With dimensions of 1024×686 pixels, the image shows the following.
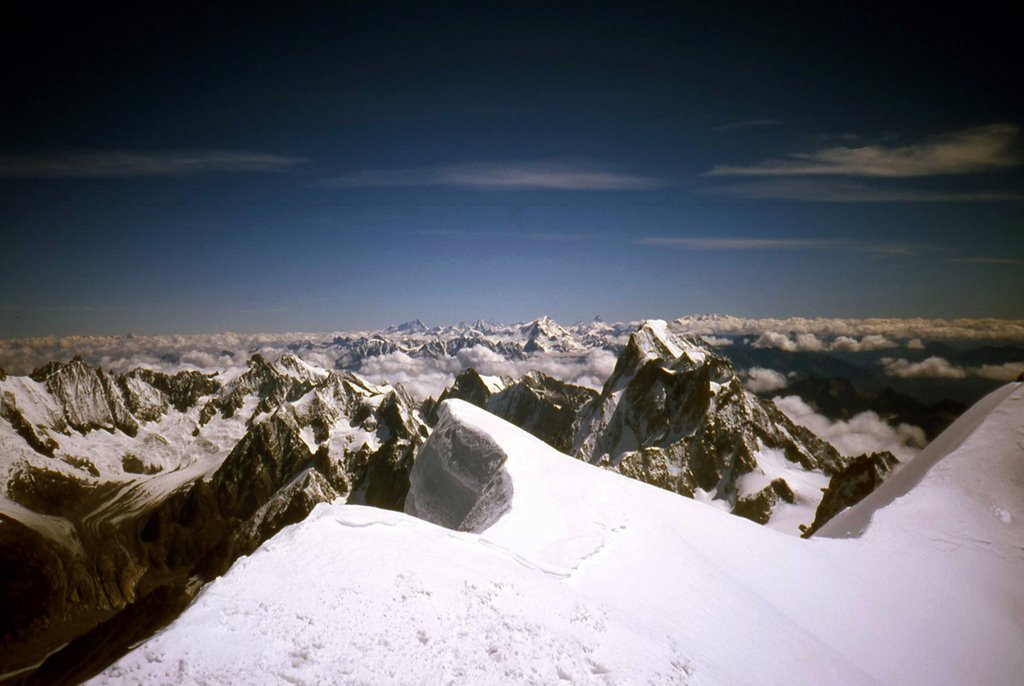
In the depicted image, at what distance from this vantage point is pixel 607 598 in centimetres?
1302

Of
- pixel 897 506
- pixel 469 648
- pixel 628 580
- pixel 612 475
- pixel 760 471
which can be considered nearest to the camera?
pixel 469 648

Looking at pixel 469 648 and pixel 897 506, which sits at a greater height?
pixel 469 648

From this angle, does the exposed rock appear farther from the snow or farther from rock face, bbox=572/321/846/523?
the snow

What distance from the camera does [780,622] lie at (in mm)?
14797

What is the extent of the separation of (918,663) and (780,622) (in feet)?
14.4

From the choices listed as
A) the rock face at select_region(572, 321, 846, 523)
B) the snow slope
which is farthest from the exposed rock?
the snow slope

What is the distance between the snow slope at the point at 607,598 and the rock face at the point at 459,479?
0.69 meters

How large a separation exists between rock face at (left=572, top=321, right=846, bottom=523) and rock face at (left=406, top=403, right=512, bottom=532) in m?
104

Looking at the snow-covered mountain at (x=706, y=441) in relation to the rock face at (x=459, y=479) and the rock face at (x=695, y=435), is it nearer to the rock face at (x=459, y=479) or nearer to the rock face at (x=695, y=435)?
the rock face at (x=695, y=435)

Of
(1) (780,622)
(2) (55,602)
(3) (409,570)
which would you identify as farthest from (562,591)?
(2) (55,602)

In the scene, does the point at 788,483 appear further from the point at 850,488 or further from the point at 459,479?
the point at 459,479

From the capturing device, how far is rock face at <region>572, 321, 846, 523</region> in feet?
422

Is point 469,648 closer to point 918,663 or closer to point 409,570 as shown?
point 409,570

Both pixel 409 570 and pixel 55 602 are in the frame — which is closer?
pixel 409 570
